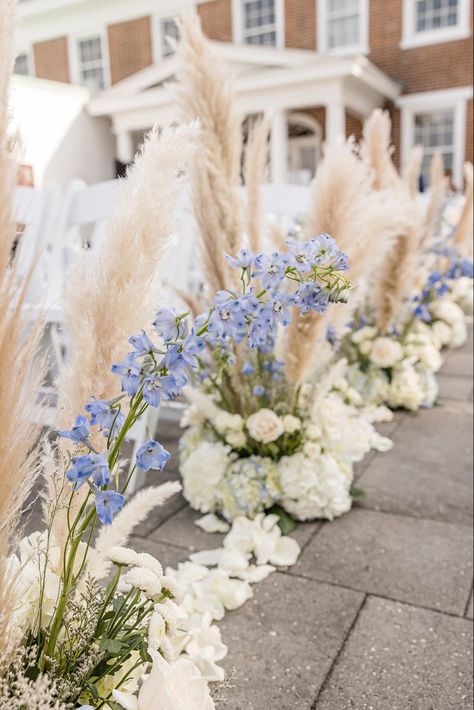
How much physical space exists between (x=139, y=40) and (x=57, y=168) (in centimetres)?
420

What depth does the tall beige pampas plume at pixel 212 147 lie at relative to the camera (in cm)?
211

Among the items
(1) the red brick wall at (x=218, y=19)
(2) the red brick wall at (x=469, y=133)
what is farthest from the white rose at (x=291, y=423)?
(1) the red brick wall at (x=218, y=19)

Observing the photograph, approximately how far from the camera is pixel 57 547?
1.14 metres

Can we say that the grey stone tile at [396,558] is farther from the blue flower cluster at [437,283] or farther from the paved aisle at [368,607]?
the blue flower cluster at [437,283]

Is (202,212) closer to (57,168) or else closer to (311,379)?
(311,379)

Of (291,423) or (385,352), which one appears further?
(385,352)

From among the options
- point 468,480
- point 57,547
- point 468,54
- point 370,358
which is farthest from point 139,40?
point 57,547

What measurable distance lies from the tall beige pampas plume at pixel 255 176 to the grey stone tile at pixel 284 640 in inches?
46.4

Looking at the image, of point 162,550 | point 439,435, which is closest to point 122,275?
point 162,550

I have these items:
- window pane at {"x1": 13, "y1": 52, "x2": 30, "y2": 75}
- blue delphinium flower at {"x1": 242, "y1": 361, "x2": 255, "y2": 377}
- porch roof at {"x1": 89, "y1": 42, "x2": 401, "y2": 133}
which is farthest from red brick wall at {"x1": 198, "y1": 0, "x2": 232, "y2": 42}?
blue delphinium flower at {"x1": 242, "y1": 361, "x2": 255, "y2": 377}

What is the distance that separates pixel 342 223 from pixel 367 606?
110 centimetres

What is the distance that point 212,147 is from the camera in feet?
7.16

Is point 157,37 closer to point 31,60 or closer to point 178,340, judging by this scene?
point 31,60

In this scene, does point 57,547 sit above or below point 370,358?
above
